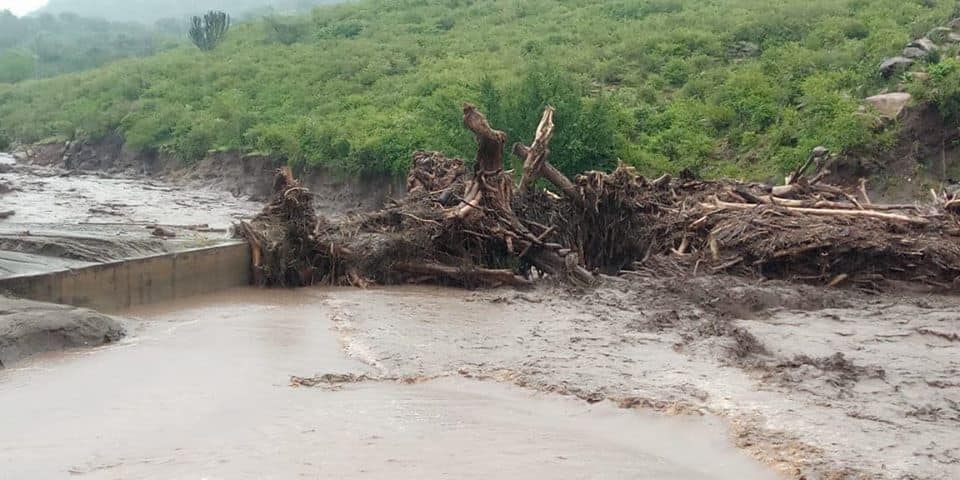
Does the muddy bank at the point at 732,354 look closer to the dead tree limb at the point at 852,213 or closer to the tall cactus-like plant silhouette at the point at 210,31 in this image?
the dead tree limb at the point at 852,213

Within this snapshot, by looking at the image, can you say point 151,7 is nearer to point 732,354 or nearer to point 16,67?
point 16,67

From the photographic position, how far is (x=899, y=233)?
11.1 metres

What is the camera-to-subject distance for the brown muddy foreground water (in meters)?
5.16

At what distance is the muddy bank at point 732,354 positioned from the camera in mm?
5875

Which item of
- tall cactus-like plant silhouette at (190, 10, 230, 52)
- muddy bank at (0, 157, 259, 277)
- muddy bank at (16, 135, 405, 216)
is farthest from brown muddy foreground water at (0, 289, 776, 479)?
tall cactus-like plant silhouette at (190, 10, 230, 52)

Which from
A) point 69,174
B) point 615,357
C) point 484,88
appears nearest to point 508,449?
point 615,357

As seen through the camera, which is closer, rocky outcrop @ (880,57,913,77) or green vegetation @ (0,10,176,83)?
rocky outcrop @ (880,57,913,77)

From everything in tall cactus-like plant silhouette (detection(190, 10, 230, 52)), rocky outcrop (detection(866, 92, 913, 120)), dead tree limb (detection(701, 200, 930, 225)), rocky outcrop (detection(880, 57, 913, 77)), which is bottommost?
dead tree limb (detection(701, 200, 930, 225))

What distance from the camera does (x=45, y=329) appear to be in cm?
754

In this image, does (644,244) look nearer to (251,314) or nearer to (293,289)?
(293,289)

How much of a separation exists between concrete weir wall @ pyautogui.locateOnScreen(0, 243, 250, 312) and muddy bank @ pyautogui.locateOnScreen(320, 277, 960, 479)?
1.40 metres

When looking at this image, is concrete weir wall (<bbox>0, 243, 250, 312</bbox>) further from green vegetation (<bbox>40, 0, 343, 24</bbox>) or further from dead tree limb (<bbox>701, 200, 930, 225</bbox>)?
green vegetation (<bbox>40, 0, 343, 24</bbox>)

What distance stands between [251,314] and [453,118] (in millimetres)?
10199

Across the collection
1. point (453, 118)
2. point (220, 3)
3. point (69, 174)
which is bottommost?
point (69, 174)
